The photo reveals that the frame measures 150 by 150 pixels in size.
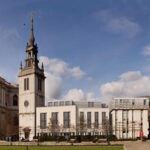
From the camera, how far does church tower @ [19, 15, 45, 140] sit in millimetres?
98562

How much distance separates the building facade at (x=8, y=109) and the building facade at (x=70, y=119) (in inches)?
566

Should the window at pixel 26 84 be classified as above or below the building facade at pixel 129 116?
above

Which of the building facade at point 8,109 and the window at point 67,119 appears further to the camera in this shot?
the building facade at point 8,109

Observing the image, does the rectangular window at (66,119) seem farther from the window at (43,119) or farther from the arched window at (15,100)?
the arched window at (15,100)

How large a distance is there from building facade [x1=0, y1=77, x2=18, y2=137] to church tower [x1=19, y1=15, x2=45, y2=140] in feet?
23.3

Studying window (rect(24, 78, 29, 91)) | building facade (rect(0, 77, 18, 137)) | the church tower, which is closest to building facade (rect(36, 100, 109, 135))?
the church tower

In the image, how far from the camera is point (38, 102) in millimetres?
102625

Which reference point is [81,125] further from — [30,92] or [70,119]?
[30,92]

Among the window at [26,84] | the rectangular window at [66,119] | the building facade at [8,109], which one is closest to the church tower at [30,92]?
the window at [26,84]

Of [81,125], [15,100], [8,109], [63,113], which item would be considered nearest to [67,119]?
[63,113]

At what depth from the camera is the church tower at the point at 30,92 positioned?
3880 inches

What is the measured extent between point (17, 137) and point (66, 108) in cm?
2346

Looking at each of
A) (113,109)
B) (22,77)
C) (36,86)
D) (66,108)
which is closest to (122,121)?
(113,109)

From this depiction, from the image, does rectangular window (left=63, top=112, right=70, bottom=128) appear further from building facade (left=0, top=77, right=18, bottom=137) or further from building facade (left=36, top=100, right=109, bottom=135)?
building facade (left=0, top=77, right=18, bottom=137)
